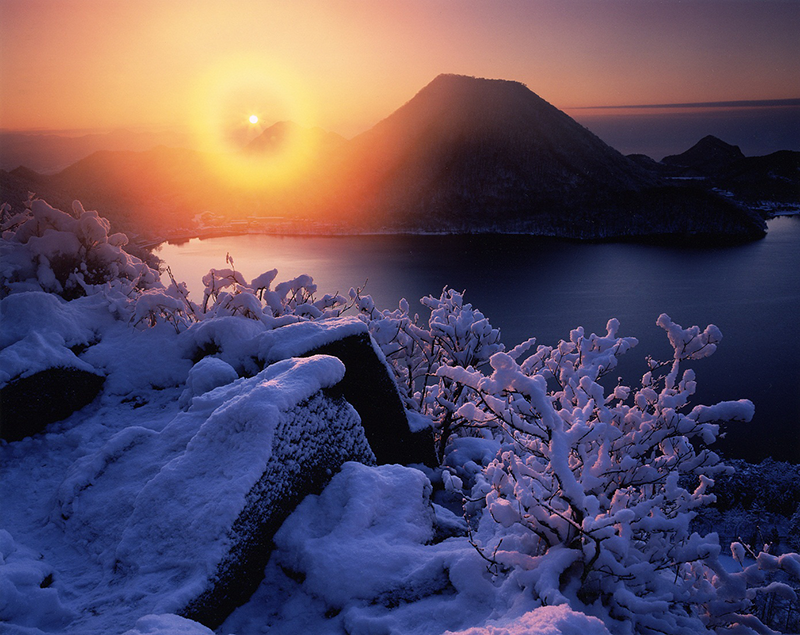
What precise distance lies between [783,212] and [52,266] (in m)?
191

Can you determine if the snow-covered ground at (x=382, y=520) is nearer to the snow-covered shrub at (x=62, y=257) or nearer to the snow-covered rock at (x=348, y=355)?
the snow-covered rock at (x=348, y=355)

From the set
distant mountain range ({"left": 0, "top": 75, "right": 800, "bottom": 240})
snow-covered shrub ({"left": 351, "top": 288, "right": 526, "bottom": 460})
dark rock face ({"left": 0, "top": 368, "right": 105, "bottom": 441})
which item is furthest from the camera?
distant mountain range ({"left": 0, "top": 75, "right": 800, "bottom": 240})

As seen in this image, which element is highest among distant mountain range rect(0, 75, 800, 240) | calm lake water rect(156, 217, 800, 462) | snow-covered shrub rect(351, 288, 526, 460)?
distant mountain range rect(0, 75, 800, 240)

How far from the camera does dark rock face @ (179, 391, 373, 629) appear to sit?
167 inches

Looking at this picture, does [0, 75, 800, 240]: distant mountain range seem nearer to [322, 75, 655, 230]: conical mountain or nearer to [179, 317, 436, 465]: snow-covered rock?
[322, 75, 655, 230]: conical mountain

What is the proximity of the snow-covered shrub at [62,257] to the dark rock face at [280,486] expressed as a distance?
8.01 m

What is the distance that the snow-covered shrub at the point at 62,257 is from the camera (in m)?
11.4

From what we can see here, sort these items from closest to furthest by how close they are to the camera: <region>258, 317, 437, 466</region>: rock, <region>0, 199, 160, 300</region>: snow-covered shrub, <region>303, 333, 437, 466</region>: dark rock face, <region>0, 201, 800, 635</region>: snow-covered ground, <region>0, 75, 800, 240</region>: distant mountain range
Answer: <region>0, 201, 800, 635</region>: snow-covered ground → <region>258, 317, 437, 466</region>: rock → <region>303, 333, 437, 466</region>: dark rock face → <region>0, 199, 160, 300</region>: snow-covered shrub → <region>0, 75, 800, 240</region>: distant mountain range

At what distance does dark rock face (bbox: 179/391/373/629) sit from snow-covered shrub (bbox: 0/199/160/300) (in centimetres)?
801

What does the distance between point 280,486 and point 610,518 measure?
317cm

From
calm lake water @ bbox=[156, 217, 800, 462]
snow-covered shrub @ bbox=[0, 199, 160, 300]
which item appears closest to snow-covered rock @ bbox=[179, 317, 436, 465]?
snow-covered shrub @ bbox=[0, 199, 160, 300]

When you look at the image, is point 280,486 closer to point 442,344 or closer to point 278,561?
point 278,561

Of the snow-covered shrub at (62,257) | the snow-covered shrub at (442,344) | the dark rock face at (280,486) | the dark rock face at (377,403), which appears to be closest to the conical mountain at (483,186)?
the snow-covered shrub at (442,344)

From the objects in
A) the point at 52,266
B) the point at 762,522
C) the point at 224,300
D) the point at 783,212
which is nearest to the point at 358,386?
the point at 224,300
